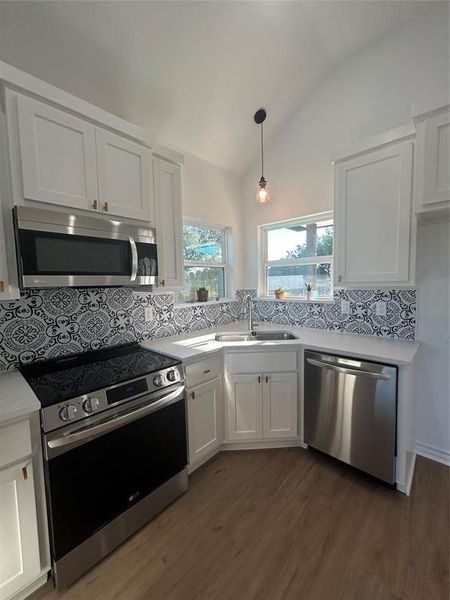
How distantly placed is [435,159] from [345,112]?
1.10 metres

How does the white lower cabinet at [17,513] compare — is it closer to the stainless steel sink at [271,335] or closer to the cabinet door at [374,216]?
the stainless steel sink at [271,335]

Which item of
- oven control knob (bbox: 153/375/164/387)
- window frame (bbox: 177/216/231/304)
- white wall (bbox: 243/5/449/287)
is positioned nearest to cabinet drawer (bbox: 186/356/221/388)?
oven control knob (bbox: 153/375/164/387)

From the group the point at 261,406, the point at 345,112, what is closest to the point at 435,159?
the point at 345,112

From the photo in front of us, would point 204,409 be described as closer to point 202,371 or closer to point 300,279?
point 202,371

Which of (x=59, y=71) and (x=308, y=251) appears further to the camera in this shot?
(x=308, y=251)

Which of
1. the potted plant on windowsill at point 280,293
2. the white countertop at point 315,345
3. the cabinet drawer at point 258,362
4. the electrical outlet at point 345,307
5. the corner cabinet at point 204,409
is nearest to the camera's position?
the white countertop at point 315,345

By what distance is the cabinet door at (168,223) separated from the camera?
6.83 ft

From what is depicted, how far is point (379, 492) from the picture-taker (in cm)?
186

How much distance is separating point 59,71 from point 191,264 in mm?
1715

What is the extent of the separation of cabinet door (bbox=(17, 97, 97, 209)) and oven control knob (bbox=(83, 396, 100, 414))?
105 cm

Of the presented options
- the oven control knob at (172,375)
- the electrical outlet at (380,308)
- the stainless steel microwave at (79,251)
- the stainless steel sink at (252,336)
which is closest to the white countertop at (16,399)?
the stainless steel microwave at (79,251)

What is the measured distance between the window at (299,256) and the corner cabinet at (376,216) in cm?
52

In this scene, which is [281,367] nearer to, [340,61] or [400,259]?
[400,259]

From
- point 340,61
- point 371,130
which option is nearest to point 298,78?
point 340,61
